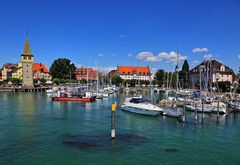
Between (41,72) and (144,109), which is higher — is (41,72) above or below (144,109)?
above

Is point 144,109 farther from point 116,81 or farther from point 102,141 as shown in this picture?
point 116,81

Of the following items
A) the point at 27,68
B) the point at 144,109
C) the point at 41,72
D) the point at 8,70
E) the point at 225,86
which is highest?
the point at 8,70

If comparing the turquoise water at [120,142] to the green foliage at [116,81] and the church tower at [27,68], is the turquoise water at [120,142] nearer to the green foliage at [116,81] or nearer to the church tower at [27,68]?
the church tower at [27,68]

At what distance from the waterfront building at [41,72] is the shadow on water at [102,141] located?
474ft

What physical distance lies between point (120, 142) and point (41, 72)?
152901 mm

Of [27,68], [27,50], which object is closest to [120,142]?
[27,68]

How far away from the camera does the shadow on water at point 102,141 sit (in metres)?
27.3

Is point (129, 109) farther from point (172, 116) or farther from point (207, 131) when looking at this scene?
point (207, 131)

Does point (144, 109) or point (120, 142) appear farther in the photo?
point (144, 109)

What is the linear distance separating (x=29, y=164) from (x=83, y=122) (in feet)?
63.5

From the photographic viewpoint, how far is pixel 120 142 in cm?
2888

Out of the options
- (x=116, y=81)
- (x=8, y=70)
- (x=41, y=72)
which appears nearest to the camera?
(x=116, y=81)

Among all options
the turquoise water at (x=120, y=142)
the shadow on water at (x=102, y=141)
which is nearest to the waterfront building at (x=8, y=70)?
the turquoise water at (x=120, y=142)

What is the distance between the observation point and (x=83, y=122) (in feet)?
137
